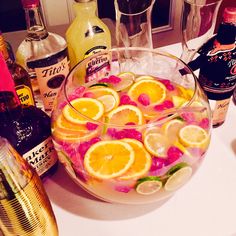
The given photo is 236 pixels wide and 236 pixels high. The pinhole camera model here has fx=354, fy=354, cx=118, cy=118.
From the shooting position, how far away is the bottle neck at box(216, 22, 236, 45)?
698 millimetres

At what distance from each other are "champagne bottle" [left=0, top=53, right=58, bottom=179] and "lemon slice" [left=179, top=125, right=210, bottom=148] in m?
0.24

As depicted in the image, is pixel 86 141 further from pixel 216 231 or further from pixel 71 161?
pixel 216 231

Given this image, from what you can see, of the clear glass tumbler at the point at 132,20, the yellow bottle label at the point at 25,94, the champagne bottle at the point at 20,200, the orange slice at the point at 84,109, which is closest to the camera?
the champagne bottle at the point at 20,200

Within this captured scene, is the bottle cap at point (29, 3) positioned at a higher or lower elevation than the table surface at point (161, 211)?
higher

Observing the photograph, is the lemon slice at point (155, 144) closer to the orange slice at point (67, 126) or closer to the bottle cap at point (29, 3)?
the orange slice at point (67, 126)

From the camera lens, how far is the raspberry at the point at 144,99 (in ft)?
2.21

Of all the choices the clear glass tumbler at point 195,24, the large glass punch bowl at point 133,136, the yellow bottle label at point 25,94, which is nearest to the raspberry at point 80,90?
the large glass punch bowl at point 133,136

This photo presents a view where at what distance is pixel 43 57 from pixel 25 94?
0.32 ft

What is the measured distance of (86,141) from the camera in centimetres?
58

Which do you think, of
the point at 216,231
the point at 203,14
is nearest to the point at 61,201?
the point at 216,231

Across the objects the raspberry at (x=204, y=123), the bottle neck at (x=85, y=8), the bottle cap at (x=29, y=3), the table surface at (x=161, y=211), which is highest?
the bottle cap at (x=29, y=3)

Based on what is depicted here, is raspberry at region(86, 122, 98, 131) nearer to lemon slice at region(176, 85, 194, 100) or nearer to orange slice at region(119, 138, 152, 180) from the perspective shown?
orange slice at region(119, 138, 152, 180)

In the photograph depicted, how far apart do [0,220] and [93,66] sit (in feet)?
1.20

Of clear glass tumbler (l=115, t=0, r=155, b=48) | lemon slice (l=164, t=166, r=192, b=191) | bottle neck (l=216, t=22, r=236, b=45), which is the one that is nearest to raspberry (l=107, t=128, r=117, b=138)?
lemon slice (l=164, t=166, r=192, b=191)
